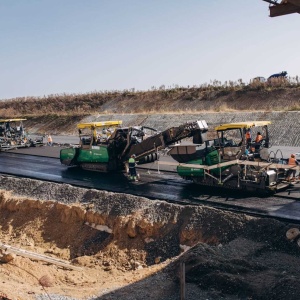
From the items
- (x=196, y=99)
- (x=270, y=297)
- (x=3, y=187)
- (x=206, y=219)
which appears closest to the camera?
(x=270, y=297)

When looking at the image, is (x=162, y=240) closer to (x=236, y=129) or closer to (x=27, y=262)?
(x=27, y=262)

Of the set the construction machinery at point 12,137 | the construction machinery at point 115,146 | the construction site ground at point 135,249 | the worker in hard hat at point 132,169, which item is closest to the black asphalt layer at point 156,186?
the worker in hard hat at point 132,169

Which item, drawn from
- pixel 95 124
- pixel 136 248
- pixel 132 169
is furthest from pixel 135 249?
pixel 95 124

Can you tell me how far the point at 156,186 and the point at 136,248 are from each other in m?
4.10

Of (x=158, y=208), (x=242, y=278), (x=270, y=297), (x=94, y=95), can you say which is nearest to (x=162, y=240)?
(x=158, y=208)

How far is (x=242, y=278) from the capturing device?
8.92 m

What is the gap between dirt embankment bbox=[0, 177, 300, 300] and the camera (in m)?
9.06

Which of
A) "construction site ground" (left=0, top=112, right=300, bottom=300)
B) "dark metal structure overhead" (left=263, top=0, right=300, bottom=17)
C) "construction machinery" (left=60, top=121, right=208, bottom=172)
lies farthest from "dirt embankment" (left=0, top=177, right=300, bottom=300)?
"dark metal structure overhead" (left=263, top=0, right=300, bottom=17)

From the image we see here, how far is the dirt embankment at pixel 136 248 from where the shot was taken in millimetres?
9059

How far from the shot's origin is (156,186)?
1612cm

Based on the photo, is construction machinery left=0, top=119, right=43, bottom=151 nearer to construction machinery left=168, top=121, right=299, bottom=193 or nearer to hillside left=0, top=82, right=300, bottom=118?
hillside left=0, top=82, right=300, bottom=118

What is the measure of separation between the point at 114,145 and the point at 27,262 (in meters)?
8.03

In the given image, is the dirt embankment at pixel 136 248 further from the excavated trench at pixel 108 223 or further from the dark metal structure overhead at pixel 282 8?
the dark metal structure overhead at pixel 282 8

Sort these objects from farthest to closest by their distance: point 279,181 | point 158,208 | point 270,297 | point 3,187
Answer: point 3,187 → point 279,181 → point 158,208 → point 270,297
